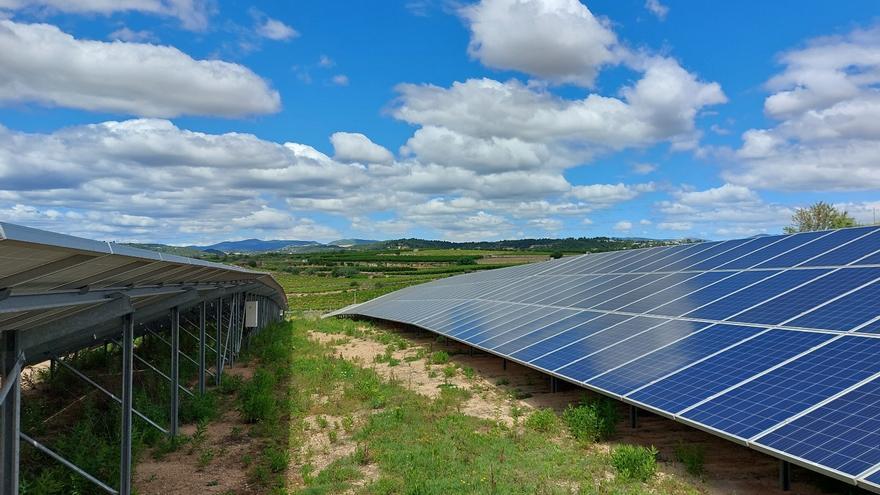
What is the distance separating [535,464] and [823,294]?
8374 millimetres

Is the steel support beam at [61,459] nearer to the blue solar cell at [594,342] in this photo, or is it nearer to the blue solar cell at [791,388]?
the blue solar cell at [594,342]

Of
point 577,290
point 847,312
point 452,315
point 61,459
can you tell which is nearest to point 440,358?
point 452,315

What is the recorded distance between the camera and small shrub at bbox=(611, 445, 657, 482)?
11102mm

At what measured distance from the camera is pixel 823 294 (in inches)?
547

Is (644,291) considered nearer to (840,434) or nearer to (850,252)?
(850,252)

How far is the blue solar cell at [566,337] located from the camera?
56.3 feet

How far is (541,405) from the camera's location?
1747 cm

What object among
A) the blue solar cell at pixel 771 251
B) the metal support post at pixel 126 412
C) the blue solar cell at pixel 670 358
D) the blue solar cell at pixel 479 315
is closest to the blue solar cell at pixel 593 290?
the blue solar cell at pixel 479 315

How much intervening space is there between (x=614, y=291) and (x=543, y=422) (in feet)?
29.7

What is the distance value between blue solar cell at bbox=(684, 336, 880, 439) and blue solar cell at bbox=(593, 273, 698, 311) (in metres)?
8.47

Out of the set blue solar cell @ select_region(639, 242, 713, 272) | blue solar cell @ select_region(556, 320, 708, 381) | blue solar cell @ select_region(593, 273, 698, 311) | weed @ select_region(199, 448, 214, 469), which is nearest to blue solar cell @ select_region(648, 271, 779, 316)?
blue solar cell @ select_region(593, 273, 698, 311)

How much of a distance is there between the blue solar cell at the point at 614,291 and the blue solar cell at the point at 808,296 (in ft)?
23.0

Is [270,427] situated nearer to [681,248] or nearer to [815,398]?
[815,398]

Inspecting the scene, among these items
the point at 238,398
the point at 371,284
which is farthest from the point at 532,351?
the point at 371,284
